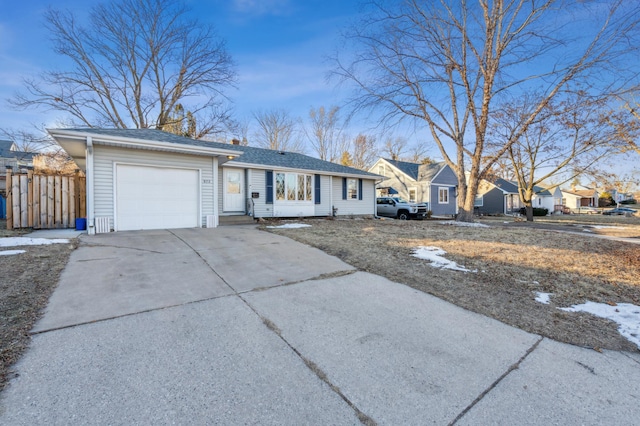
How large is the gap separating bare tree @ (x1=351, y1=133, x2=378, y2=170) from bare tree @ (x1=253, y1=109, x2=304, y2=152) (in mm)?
7686

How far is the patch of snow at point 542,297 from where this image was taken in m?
3.78

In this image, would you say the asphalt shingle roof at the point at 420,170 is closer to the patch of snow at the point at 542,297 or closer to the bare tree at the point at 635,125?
the bare tree at the point at 635,125

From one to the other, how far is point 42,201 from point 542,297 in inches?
497

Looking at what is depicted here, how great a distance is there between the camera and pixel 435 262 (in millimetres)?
5484

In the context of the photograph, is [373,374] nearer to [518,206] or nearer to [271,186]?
[271,186]

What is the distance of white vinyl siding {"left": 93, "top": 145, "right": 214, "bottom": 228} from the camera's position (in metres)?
7.86

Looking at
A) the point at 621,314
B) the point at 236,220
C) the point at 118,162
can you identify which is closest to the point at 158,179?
the point at 118,162

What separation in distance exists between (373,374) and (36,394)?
223 cm

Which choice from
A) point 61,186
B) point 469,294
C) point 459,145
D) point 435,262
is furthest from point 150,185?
point 459,145

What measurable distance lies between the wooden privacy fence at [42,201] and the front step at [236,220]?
14.5 ft

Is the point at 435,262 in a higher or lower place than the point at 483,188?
lower

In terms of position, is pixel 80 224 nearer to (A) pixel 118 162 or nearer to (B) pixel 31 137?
(A) pixel 118 162

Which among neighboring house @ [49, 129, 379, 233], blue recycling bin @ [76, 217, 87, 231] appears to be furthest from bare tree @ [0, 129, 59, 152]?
blue recycling bin @ [76, 217, 87, 231]

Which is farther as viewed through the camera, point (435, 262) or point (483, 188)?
point (483, 188)
